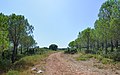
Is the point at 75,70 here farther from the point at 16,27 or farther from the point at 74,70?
the point at 16,27

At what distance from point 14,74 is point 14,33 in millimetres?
29696

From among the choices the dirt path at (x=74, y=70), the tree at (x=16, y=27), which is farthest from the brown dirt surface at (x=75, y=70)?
the tree at (x=16, y=27)

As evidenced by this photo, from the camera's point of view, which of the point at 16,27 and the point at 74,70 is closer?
the point at 74,70

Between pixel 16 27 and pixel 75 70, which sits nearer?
pixel 75 70

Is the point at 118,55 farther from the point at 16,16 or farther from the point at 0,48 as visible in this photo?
the point at 16,16

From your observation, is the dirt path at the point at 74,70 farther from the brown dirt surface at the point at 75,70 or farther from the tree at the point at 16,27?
the tree at the point at 16,27

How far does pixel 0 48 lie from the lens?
1159 inches

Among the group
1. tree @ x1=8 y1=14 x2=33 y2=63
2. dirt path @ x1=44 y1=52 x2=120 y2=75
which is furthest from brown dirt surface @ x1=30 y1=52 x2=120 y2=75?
tree @ x1=8 y1=14 x2=33 y2=63

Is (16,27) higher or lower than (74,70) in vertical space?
higher

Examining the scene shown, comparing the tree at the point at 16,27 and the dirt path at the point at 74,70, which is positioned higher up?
the tree at the point at 16,27

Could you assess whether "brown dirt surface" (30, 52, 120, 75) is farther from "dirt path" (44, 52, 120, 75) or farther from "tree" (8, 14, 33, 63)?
"tree" (8, 14, 33, 63)

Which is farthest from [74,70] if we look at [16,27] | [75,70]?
[16,27]

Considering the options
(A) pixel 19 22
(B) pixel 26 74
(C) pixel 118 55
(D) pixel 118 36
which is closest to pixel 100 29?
(D) pixel 118 36

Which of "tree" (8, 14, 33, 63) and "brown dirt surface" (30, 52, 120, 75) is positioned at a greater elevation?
"tree" (8, 14, 33, 63)
